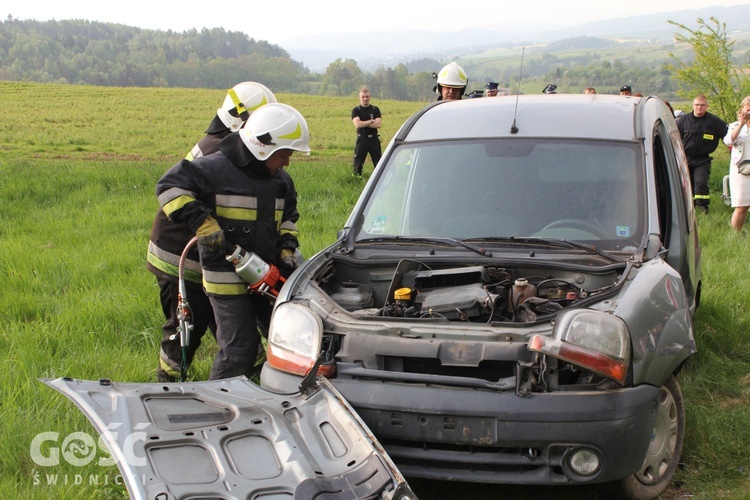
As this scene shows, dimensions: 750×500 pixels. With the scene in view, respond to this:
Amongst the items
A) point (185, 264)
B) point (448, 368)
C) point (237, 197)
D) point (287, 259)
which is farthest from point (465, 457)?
point (185, 264)

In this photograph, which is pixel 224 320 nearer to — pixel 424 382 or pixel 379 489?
pixel 424 382

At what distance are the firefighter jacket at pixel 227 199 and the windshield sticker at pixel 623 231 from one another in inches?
78.2

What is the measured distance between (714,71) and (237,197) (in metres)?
14.1

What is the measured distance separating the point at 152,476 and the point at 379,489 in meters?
0.81

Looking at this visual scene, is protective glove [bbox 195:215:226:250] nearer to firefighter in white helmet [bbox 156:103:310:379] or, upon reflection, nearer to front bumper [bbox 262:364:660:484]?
firefighter in white helmet [bbox 156:103:310:379]

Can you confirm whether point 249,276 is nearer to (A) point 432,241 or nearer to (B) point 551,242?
(A) point 432,241

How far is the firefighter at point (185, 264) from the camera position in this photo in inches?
196

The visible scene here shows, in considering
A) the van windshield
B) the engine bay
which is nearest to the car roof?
the van windshield

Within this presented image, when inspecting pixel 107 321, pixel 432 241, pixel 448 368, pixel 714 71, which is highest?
pixel 714 71

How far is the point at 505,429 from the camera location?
3.20 metres

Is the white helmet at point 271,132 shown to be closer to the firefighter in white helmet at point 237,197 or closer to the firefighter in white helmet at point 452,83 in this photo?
the firefighter in white helmet at point 237,197

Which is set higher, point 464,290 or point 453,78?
point 453,78

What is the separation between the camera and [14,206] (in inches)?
440

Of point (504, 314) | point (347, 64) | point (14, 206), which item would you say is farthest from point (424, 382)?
point (347, 64)
